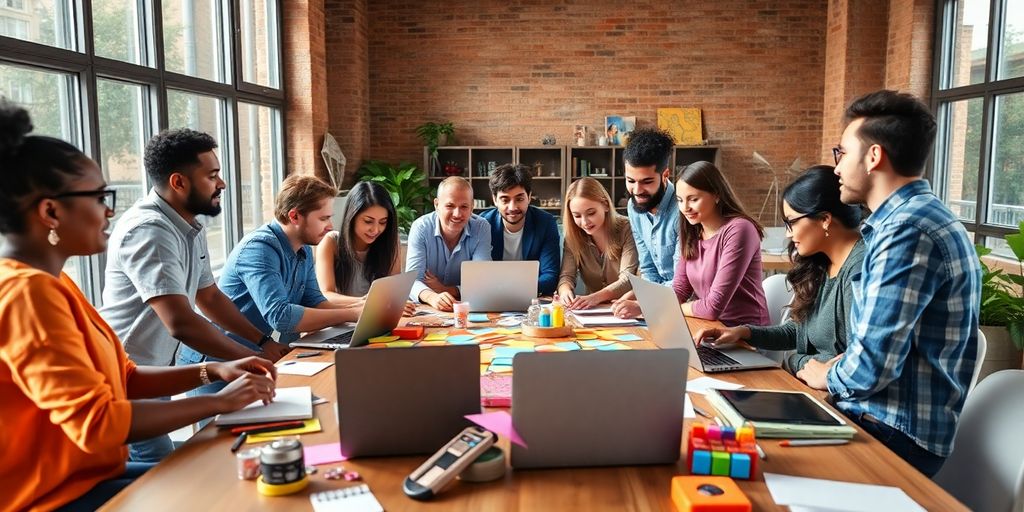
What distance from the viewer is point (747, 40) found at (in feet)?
26.2

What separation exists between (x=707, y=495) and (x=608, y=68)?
23.8ft

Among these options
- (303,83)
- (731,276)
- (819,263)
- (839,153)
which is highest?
(303,83)

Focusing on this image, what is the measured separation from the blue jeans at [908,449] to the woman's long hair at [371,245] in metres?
2.28

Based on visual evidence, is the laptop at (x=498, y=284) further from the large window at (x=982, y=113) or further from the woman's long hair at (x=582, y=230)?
the large window at (x=982, y=113)

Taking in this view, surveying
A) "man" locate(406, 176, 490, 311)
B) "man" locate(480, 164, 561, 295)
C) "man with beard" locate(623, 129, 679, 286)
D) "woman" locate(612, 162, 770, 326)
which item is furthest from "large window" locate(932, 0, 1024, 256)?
"man" locate(406, 176, 490, 311)

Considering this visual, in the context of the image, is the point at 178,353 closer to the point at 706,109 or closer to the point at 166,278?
the point at 166,278

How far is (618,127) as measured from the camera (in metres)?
8.02

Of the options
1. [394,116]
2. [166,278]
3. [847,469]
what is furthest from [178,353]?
[394,116]

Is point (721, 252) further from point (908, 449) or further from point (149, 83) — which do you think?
point (149, 83)

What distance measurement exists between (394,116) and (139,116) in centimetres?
388

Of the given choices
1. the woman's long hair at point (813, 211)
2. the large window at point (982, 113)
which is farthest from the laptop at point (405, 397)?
the large window at point (982, 113)

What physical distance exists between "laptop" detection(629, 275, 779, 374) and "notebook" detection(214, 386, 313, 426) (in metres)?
1.08

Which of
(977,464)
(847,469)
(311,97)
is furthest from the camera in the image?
(311,97)

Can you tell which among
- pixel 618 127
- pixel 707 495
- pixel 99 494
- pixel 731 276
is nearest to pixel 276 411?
pixel 99 494
